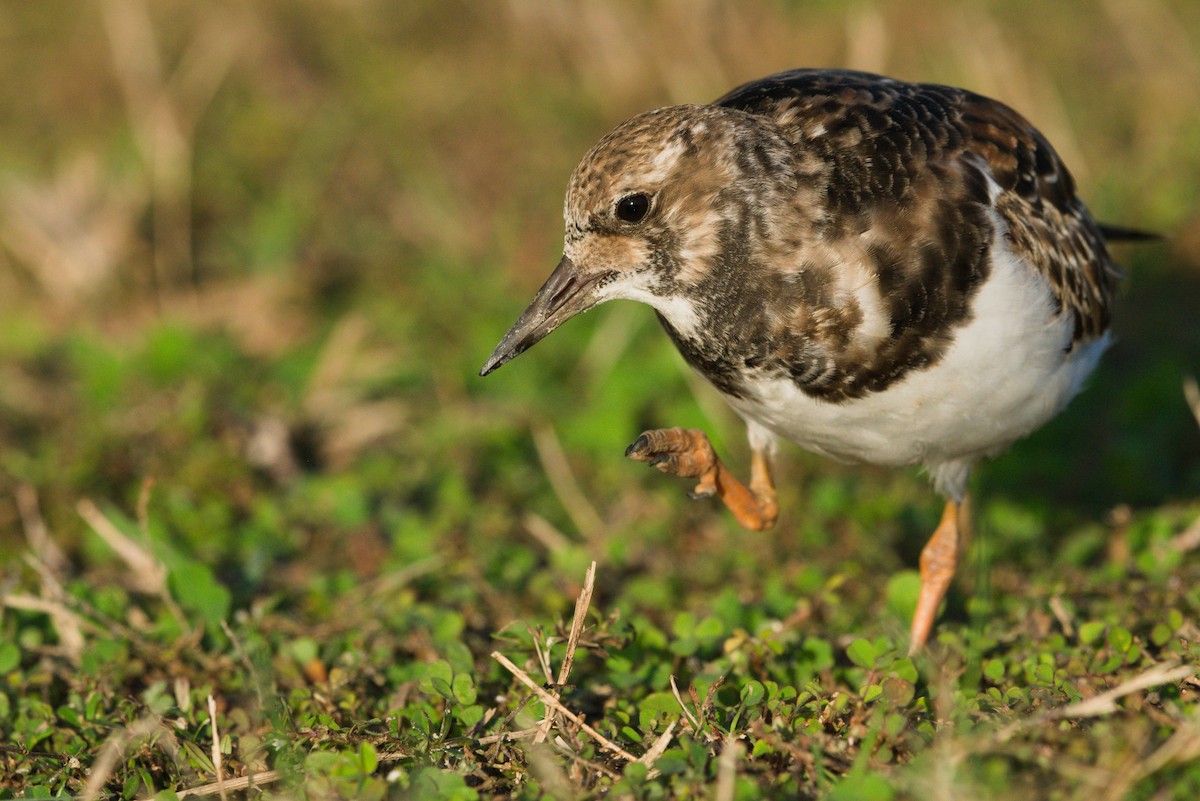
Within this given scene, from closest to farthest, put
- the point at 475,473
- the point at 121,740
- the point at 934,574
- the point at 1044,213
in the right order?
the point at 121,740
the point at 1044,213
the point at 934,574
the point at 475,473

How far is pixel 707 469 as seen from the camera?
148 inches

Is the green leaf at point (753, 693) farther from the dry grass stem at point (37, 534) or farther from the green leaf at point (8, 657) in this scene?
the dry grass stem at point (37, 534)

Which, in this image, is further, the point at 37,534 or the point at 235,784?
the point at 37,534

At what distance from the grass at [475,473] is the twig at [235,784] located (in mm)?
46

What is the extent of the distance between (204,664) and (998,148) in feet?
8.95

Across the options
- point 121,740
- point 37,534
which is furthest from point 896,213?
point 37,534

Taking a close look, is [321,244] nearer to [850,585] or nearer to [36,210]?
[36,210]

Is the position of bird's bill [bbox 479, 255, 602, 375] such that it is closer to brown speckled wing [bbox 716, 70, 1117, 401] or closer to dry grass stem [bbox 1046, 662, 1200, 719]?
brown speckled wing [bbox 716, 70, 1117, 401]

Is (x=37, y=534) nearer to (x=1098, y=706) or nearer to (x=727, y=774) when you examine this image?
(x=727, y=774)

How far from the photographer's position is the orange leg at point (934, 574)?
3930 millimetres

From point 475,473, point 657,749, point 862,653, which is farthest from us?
point 475,473

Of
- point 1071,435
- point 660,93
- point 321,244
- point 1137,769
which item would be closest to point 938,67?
point 660,93

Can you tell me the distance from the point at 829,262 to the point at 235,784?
1929 millimetres

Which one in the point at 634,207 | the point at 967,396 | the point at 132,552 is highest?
the point at 634,207
